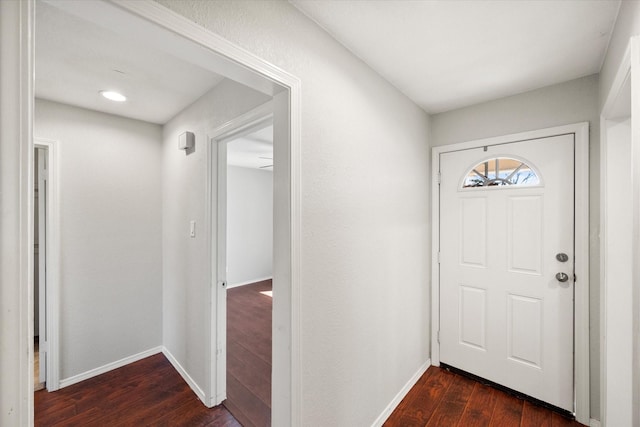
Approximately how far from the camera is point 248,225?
232 inches

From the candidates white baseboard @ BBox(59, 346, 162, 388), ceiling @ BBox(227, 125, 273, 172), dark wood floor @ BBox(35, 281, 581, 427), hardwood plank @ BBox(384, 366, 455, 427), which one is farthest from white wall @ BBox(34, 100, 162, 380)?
hardwood plank @ BBox(384, 366, 455, 427)

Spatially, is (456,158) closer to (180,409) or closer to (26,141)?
(26,141)

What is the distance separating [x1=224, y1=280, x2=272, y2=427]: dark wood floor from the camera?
2.00 meters

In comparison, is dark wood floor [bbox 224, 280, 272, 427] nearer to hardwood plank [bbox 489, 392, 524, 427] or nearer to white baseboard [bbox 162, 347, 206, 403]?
white baseboard [bbox 162, 347, 206, 403]

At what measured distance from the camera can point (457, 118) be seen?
8.11ft

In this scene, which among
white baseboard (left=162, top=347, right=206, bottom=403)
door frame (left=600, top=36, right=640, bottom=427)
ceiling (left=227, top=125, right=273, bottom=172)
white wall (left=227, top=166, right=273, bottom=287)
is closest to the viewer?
door frame (left=600, top=36, right=640, bottom=427)

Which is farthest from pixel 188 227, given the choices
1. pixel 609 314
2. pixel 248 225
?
pixel 248 225

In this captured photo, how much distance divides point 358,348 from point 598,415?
5.53 ft

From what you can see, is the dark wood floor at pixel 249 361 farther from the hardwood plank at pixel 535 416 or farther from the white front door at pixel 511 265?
the hardwood plank at pixel 535 416

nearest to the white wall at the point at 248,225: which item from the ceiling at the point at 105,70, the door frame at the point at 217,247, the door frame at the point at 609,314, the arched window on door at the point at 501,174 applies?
the ceiling at the point at 105,70

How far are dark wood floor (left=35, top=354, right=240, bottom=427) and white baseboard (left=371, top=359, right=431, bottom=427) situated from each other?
37.6 inches

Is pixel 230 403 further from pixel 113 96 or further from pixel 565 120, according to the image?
pixel 565 120

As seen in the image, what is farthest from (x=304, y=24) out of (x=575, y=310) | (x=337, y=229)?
(x=575, y=310)

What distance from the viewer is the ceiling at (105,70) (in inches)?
55.1
